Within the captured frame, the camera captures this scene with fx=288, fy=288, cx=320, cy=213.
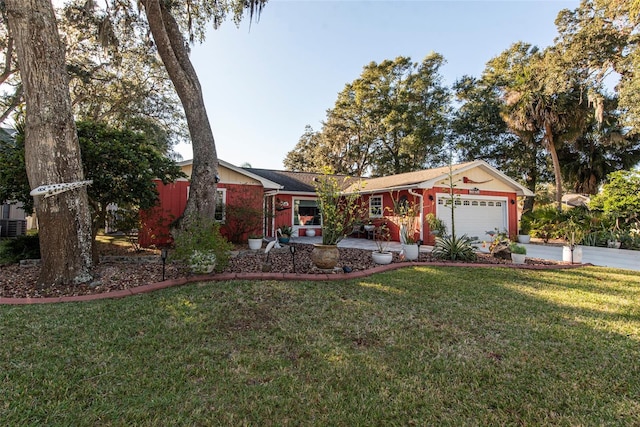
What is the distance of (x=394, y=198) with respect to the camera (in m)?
13.4

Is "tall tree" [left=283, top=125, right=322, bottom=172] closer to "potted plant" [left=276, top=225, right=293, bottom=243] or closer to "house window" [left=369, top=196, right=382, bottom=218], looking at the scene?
"house window" [left=369, top=196, right=382, bottom=218]

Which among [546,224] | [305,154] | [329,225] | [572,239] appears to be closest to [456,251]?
[572,239]

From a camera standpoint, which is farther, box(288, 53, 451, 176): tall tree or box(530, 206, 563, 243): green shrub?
box(288, 53, 451, 176): tall tree

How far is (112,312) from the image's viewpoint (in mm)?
3781

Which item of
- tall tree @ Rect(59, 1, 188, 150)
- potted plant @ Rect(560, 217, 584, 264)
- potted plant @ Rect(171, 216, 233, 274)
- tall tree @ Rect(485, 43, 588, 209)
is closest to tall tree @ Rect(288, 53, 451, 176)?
tall tree @ Rect(485, 43, 588, 209)

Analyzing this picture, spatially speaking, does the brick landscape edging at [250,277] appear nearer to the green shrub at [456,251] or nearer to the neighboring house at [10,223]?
the green shrub at [456,251]

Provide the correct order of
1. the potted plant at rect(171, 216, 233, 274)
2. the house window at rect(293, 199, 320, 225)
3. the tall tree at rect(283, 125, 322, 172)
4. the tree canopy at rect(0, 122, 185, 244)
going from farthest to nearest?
the tall tree at rect(283, 125, 322, 172)
the house window at rect(293, 199, 320, 225)
the tree canopy at rect(0, 122, 185, 244)
the potted plant at rect(171, 216, 233, 274)

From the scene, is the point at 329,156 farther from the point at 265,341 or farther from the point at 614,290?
the point at 265,341

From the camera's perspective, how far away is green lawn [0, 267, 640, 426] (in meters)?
2.04

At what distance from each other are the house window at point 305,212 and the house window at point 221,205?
15.4 ft

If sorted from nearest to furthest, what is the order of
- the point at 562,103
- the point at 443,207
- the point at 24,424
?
1. the point at 24,424
2. the point at 443,207
3. the point at 562,103

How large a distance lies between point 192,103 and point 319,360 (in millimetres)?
7107

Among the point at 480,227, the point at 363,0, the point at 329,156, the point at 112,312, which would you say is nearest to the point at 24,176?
the point at 112,312

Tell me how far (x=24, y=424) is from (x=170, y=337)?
126cm
